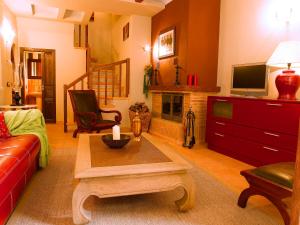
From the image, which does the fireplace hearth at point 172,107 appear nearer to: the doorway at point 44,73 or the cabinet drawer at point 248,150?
the cabinet drawer at point 248,150

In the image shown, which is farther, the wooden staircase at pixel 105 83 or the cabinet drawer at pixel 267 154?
the wooden staircase at pixel 105 83

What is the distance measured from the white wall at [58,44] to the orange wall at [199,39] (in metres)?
3.27

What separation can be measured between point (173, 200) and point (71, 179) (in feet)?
3.83

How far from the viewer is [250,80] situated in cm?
365

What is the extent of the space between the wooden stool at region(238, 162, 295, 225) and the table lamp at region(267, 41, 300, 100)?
128 cm

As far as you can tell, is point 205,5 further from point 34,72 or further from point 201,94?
point 34,72

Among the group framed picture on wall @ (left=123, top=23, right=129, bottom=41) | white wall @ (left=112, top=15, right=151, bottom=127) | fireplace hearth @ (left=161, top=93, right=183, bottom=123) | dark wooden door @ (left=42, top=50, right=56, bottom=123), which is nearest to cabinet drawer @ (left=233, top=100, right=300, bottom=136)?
fireplace hearth @ (left=161, top=93, right=183, bottom=123)

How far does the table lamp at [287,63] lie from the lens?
275cm

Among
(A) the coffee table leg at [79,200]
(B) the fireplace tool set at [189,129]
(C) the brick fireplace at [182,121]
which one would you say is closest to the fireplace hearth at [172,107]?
(C) the brick fireplace at [182,121]

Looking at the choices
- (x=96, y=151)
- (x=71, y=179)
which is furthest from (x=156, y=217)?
(x=71, y=179)

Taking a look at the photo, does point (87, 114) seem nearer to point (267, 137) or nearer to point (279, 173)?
point (267, 137)

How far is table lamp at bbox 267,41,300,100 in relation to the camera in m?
2.75

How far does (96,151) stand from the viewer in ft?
7.14

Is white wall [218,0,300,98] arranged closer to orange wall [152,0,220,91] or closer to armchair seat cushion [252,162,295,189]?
orange wall [152,0,220,91]
